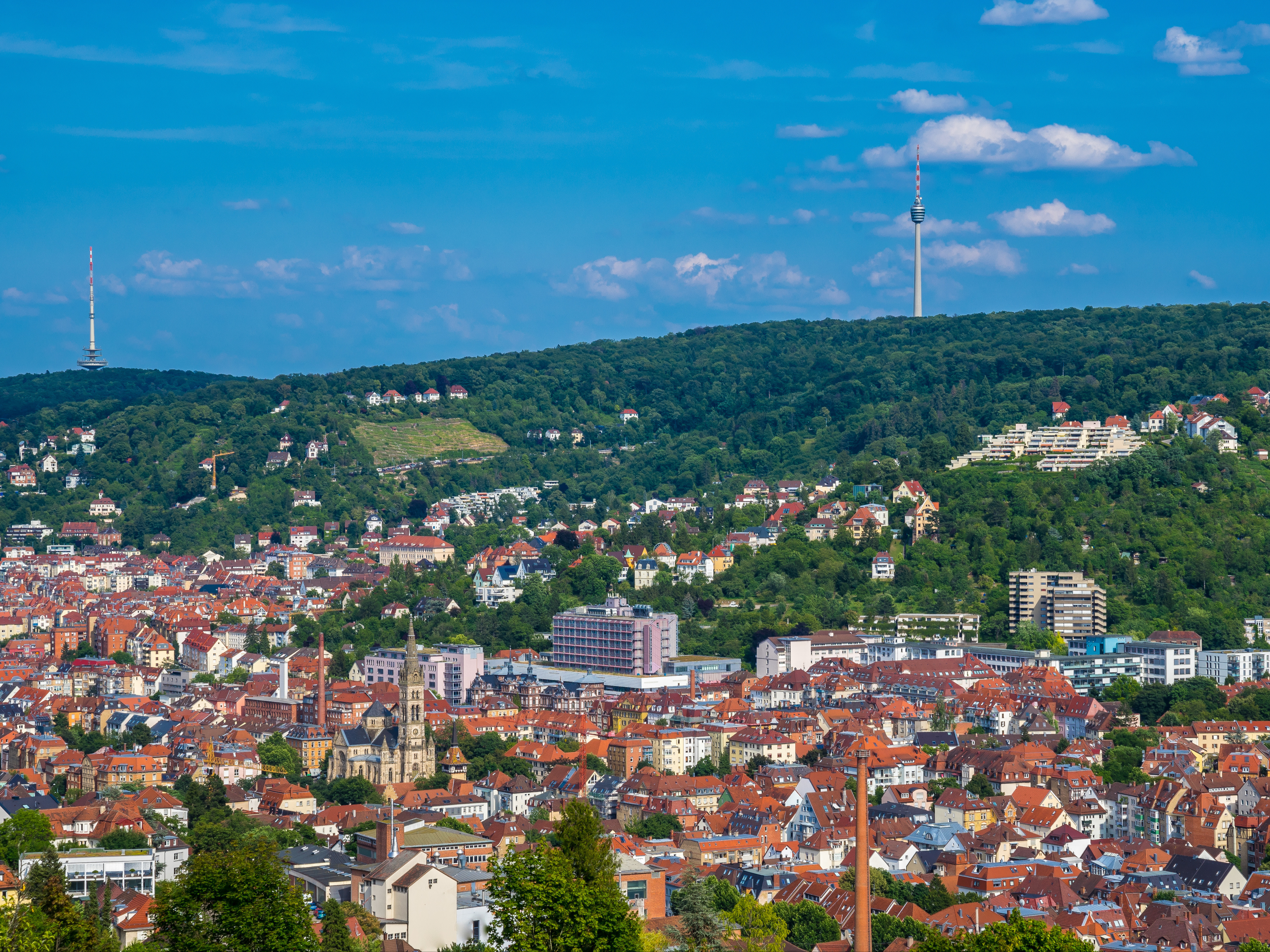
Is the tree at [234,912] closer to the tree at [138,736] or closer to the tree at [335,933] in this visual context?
the tree at [335,933]

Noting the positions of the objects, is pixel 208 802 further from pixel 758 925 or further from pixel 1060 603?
pixel 1060 603

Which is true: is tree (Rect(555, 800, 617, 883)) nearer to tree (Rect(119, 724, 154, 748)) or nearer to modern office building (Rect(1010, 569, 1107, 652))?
tree (Rect(119, 724, 154, 748))

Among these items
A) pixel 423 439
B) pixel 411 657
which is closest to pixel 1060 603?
pixel 411 657

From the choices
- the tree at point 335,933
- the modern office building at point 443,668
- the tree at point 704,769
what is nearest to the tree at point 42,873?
the tree at point 335,933

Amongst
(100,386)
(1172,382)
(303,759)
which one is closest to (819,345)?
(1172,382)

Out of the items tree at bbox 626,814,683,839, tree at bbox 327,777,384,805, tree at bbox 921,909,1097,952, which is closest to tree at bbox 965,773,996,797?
tree at bbox 626,814,683,839
